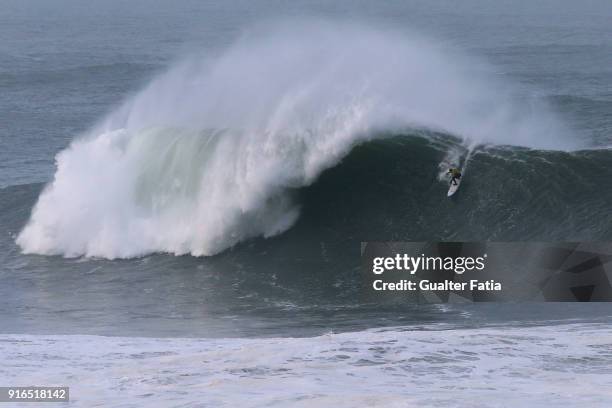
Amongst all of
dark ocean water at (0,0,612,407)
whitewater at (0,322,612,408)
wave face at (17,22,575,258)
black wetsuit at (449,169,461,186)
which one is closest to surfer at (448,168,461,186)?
black wetsuit at (449,169,461,186)

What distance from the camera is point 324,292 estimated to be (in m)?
23.6

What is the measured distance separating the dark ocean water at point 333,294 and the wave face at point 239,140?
47 cm

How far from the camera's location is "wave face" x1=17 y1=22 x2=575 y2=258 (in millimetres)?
27672

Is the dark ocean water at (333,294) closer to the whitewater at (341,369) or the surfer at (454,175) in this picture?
the whitewater at (341,369)

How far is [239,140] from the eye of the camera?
95.3 ft

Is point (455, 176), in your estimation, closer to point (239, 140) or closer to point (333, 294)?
point (333, 294)

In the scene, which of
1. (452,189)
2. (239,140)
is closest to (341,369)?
(452,189)

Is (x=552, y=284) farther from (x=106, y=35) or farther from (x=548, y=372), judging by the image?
(x=106, y=35)

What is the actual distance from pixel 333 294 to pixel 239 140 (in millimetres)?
6768

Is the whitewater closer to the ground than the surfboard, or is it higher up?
closer to the ground

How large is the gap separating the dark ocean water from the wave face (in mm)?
470

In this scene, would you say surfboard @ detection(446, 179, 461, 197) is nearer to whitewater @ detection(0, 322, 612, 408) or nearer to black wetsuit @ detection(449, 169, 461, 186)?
black wetsuit @ detection(449, 169, 461, 186)

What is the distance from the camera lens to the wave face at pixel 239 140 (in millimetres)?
27672

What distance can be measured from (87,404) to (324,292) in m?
8.74
